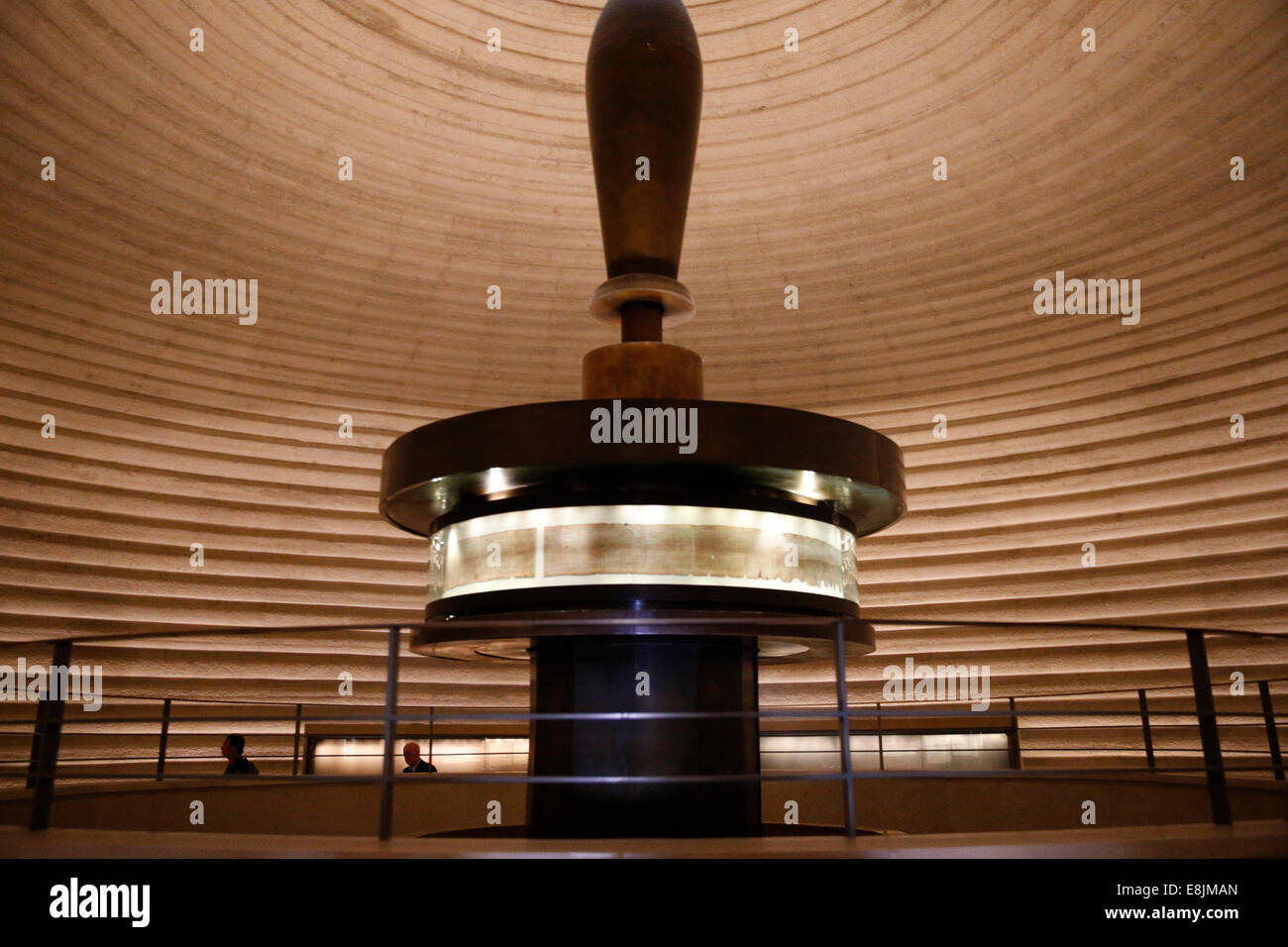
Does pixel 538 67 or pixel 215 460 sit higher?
pixel 538 67

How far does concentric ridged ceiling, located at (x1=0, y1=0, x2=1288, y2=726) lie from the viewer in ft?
26.2

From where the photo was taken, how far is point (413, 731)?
8992 mm

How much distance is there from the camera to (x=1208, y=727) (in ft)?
11.7

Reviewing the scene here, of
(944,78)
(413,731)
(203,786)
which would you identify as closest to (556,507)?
(203,786)

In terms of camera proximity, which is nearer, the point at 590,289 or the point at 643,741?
the point at 643,741

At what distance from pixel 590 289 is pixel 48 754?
7578 millimetres

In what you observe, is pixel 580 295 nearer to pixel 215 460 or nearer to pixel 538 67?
pixel 538 67

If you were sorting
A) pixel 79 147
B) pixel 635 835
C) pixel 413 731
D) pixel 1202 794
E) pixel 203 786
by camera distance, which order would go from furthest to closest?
pixel 413 731, pixel 79 147, pixel 203 786, pixel 1202 794, pixel 635 835

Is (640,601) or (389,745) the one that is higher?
(640,601)

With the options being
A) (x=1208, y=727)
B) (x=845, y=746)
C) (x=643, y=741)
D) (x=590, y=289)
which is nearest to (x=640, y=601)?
(x=643, y=741)

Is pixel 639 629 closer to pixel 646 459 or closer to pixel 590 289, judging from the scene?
pixel 646 459

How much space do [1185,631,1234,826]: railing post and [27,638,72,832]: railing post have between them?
4.09m

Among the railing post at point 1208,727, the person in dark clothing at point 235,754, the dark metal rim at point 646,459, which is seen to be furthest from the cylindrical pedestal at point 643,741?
the person in dark clothing at point 235,754
